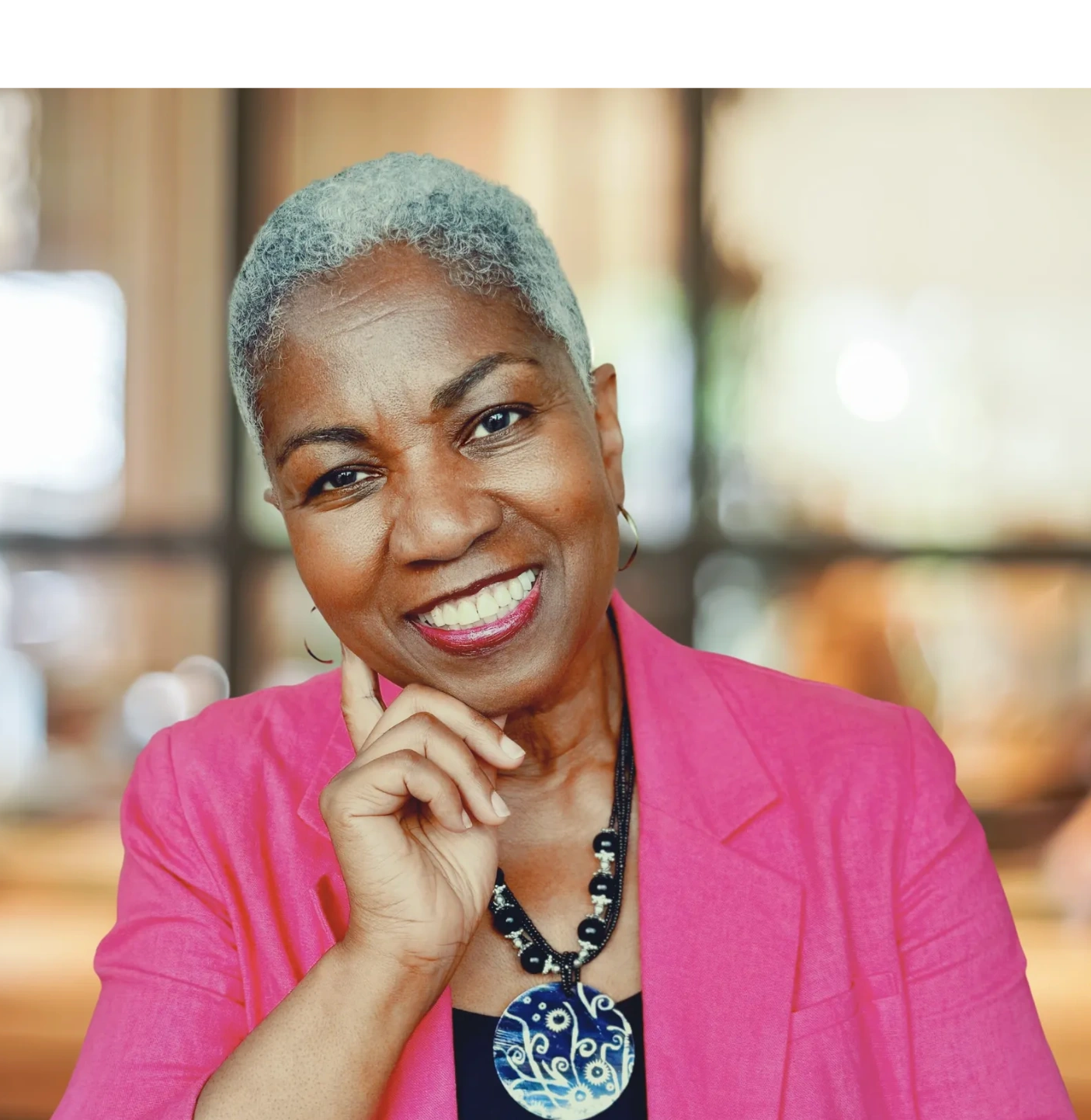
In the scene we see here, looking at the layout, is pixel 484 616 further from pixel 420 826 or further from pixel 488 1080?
pixel 488 1080

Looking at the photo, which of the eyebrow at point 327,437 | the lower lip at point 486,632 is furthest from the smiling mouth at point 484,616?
the eyebrow at point 327,437

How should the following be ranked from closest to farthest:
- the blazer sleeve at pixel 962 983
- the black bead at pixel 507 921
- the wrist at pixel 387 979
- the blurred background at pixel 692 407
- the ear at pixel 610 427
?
the wrist at pixel 387 979
the blazer sleeve at pixel 962 983
the black bead at pixel 507 921
the ear at pixel 610 427
the blurred background at pixel 692 407

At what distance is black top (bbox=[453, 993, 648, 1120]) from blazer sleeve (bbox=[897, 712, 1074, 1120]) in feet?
1.09

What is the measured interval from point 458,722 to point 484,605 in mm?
141

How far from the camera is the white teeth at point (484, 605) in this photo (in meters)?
1.44

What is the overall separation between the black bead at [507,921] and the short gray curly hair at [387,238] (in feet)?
2.24

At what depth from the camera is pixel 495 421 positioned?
A: 145 centimetres

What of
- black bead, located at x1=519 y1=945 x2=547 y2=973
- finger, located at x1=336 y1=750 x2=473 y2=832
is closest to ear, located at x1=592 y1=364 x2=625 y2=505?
finger, located at x1=336 y1=750 x2=473 y2=832

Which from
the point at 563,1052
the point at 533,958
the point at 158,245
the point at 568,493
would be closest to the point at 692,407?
the point at 158,245

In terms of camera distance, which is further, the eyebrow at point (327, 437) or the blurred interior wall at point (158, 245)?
the blurred interior wall at point (158, 245)

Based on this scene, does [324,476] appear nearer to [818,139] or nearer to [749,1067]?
[749,1067]

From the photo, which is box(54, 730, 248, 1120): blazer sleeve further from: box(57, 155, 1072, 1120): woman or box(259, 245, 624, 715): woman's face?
box(259, 245, 624, 715): woman's face

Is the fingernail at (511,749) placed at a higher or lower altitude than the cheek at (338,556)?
lower

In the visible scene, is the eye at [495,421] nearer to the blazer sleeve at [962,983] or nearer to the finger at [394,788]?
the finger at [394,788]
